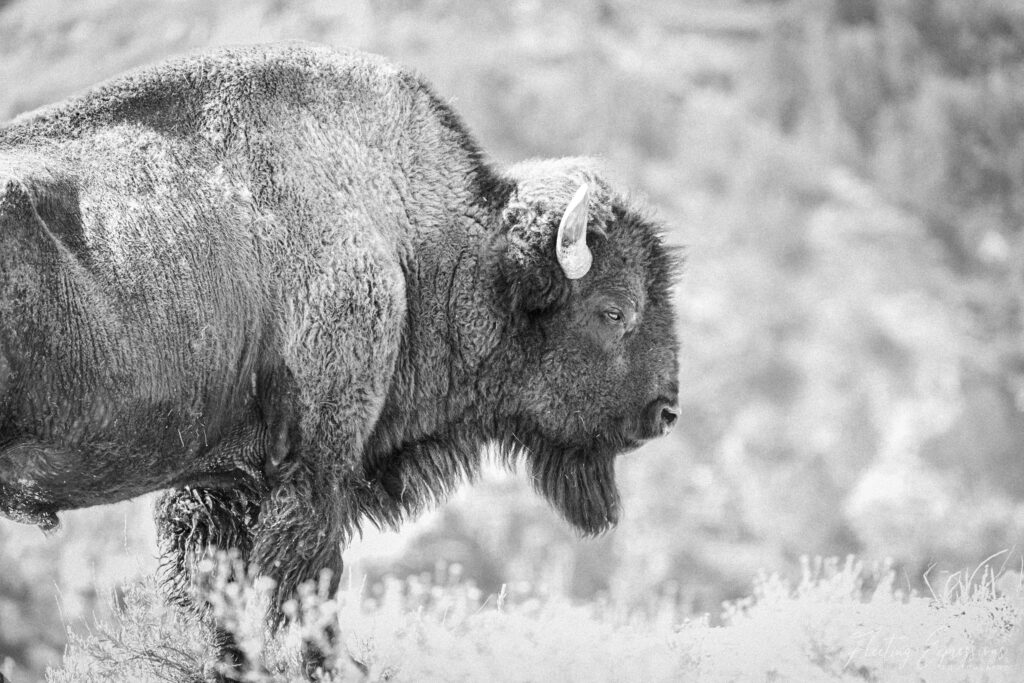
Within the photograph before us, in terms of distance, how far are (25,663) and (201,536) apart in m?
7.51

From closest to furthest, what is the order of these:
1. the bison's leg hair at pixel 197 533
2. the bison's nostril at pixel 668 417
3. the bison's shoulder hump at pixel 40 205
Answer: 1. the bison's shoulder hump at pixel 40 205
2. the bison's leg hair at pixel 197 533
3. the bison's nostril at pixel 668 417

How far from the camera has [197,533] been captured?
16.5ft

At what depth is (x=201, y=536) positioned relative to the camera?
5.01 meters

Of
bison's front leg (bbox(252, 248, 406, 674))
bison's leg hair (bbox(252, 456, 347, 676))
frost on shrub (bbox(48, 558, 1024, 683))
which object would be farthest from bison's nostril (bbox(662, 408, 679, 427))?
bison's leg hair (bbox(252, 456, 347, 676))

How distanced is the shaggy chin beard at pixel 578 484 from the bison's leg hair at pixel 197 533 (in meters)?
1.37

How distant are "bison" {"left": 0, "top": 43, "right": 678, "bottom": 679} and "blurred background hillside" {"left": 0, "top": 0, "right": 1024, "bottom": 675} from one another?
870cm

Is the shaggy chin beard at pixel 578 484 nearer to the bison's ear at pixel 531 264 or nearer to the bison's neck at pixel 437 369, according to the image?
the bison's neck at pixel 437 369

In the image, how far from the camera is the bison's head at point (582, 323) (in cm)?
518

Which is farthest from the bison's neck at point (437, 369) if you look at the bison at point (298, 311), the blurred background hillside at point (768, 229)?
the blurred background hillside at point (768, 229)

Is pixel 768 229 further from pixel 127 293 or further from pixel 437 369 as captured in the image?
pixel 127 293

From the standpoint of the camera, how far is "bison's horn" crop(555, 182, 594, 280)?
5.05 m

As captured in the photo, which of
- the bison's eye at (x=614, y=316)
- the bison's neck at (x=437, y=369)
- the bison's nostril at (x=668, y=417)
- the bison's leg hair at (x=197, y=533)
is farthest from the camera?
the bison's nostril at (x=668, y=417)

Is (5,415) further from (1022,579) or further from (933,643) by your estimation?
(1022,579)

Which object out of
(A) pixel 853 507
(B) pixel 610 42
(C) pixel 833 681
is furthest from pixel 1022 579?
(B) pixel 610 42
